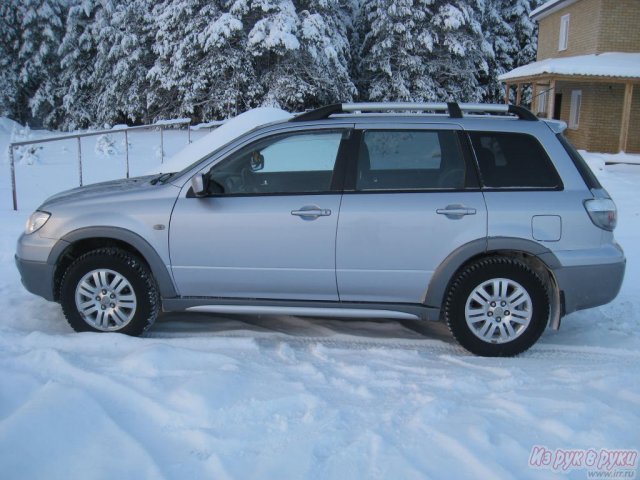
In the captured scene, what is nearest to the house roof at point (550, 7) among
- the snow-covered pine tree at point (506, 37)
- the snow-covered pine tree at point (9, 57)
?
the snow-covered pine tree at point (506, 37)

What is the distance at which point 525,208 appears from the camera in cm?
441

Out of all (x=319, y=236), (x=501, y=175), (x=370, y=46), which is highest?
(x=370, y=46)

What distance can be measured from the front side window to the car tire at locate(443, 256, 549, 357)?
123cm

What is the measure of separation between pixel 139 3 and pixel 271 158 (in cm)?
2581

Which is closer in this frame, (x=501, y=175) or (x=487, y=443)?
(x=487, y=443)

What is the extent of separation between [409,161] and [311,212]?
87cm

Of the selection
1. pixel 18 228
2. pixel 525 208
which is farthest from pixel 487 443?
pixel 18 228

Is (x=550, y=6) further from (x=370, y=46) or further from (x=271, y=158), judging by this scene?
(x=271, y=158)

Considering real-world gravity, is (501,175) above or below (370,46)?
below

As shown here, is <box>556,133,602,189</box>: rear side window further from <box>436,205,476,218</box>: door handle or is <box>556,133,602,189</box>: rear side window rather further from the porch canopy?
the porch canopy

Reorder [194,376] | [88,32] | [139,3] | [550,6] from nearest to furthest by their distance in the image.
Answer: [194,376], [550,6], [139,3], [88,32]

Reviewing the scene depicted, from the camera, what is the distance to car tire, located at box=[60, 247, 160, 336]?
4.71 m

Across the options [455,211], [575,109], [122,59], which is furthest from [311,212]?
[122,59]

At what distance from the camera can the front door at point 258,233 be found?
178 inches
